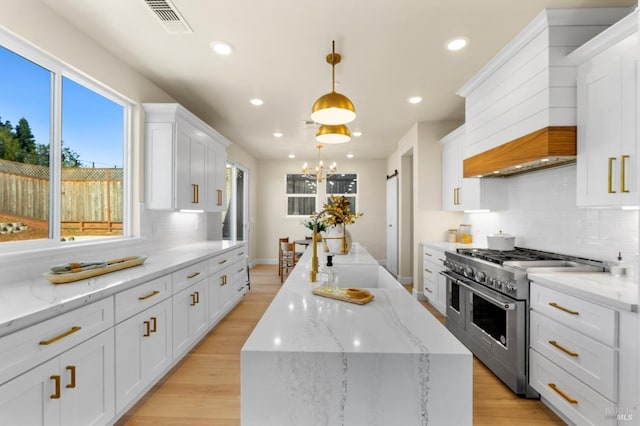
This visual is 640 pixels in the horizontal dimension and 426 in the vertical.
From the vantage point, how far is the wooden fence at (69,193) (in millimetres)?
1906

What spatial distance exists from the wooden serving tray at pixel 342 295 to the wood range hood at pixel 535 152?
172cm

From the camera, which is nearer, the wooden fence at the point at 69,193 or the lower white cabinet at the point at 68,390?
the lower white cabinet at the point at 68,390

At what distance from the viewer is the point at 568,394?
179 cm

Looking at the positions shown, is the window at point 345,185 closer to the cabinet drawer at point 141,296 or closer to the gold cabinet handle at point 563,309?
the cabinet drawer at point 141,296

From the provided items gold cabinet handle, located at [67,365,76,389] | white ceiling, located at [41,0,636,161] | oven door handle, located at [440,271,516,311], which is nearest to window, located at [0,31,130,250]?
white ceiling, located at [41,0,636,161]

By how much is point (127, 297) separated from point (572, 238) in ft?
11.3

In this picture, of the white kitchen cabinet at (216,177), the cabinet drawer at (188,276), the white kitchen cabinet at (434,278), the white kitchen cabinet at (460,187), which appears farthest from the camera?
the white kitchen cabinet at (216,177)

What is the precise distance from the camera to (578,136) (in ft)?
6.63

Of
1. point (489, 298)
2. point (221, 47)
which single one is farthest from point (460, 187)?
point (221, 47)

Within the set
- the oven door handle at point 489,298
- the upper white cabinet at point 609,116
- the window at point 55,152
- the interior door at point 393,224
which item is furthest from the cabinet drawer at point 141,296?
the interior door at point 393,224

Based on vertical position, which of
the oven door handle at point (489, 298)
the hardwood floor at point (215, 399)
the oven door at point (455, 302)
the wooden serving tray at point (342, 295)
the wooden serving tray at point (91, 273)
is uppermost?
the wooden serving tray at point (91, 273)

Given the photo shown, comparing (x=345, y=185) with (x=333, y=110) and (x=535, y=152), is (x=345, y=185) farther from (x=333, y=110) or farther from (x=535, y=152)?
(x=333, y=110)

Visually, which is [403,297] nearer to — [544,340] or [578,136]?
[544,340]

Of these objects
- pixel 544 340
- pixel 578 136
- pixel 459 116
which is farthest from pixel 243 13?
pixel 459 116
